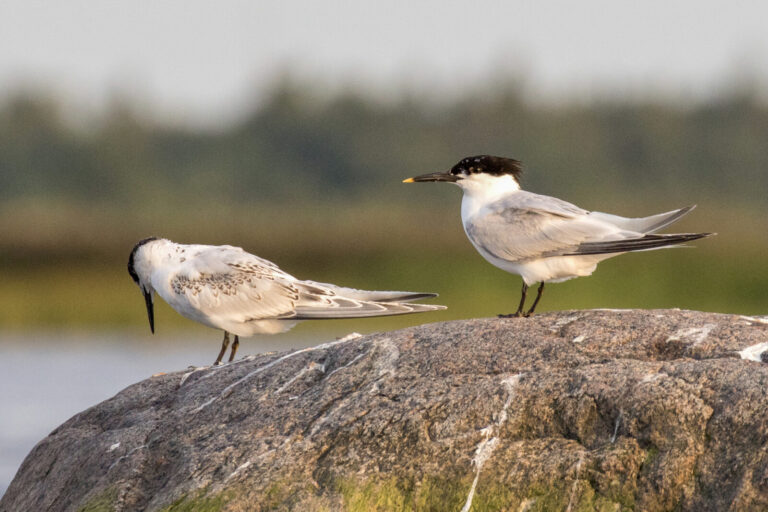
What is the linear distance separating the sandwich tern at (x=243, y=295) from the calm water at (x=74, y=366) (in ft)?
18.9

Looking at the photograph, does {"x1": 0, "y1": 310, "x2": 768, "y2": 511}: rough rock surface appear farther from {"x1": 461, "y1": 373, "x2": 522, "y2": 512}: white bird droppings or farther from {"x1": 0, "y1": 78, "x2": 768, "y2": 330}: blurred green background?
{"x1": 0, "y1": 78, "x2": 768, "y2": 330}: blurred green background

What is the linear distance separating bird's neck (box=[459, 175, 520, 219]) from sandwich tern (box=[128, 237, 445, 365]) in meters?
0.89

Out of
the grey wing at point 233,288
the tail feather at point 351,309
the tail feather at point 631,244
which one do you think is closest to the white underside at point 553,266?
the tail feather at point 631,244

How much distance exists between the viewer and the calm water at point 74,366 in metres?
15.1

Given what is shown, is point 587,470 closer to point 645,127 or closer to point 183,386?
point 183,386

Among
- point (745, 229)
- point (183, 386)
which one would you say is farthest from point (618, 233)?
point (745, 229)

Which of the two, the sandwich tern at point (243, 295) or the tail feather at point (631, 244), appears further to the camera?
the sandwich tern at point (243, 295)

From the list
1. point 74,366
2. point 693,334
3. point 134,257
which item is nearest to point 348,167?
point 74,366

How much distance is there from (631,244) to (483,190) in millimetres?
1264

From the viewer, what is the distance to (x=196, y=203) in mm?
47125

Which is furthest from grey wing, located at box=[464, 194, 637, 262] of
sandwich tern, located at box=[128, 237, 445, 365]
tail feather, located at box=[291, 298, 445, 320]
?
tail feather, located at box=[291, 298, 445, 320]

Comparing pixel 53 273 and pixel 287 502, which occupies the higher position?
pixel 287 502

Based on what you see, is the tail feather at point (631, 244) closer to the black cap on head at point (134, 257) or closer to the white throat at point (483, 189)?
the white throat at point (483, 189)

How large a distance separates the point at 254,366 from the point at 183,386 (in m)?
0.50
